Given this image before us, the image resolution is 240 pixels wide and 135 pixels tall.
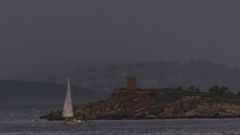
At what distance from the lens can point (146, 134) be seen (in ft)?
630

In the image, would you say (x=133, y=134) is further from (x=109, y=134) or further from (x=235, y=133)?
(x=235, y=133)

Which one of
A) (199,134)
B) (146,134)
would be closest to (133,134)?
(146,134)

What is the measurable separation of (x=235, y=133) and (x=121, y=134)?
101ft

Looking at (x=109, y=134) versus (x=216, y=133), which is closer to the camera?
(x=216, y=133)

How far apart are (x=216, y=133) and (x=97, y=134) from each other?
31.7 metres

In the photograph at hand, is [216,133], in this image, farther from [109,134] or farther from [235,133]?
[109,134]

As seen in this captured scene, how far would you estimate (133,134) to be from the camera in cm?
19325

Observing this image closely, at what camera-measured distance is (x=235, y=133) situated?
17900 cm

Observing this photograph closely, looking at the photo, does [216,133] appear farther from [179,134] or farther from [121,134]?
[121,134]

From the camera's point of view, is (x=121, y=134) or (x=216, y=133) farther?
(x=121, y=134)

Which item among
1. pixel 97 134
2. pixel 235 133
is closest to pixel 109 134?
pixel 97 134

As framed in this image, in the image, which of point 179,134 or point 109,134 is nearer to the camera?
point 179,134

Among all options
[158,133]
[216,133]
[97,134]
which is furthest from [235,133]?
[97,134]

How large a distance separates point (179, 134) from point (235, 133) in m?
13.5
